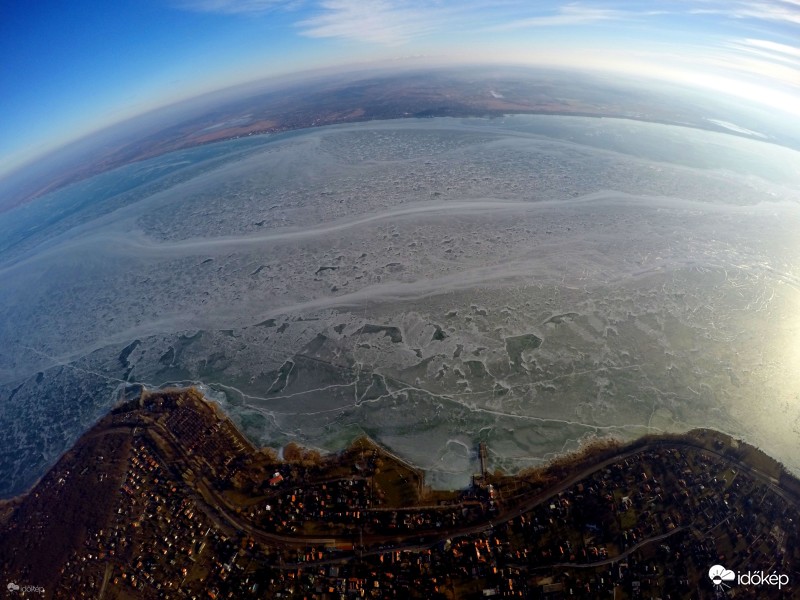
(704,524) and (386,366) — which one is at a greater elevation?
(386,366)

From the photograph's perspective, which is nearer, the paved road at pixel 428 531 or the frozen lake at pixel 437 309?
the paved road at pixel 428 531

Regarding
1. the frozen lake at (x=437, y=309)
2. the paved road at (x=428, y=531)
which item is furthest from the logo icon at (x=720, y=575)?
the frozen lake at (x=437, y=309)

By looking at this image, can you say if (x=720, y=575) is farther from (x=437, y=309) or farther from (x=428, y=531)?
(x=437, y=309)

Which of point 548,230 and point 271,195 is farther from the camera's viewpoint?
point 271,195

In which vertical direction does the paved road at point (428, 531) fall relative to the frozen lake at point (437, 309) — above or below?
below

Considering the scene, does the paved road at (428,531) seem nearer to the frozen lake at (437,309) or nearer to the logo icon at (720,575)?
the frozen lake at (437,309)

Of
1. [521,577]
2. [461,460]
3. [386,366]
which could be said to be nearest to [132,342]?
[386,366]

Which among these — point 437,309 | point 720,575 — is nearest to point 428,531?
point 720,575

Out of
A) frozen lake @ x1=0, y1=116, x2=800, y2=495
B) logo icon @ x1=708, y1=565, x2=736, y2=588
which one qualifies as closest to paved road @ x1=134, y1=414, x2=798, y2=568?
frozen lake @ x1=0, y1=116, x2=800, y2=495

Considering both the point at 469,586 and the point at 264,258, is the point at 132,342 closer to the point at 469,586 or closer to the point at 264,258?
the point at 264,258
